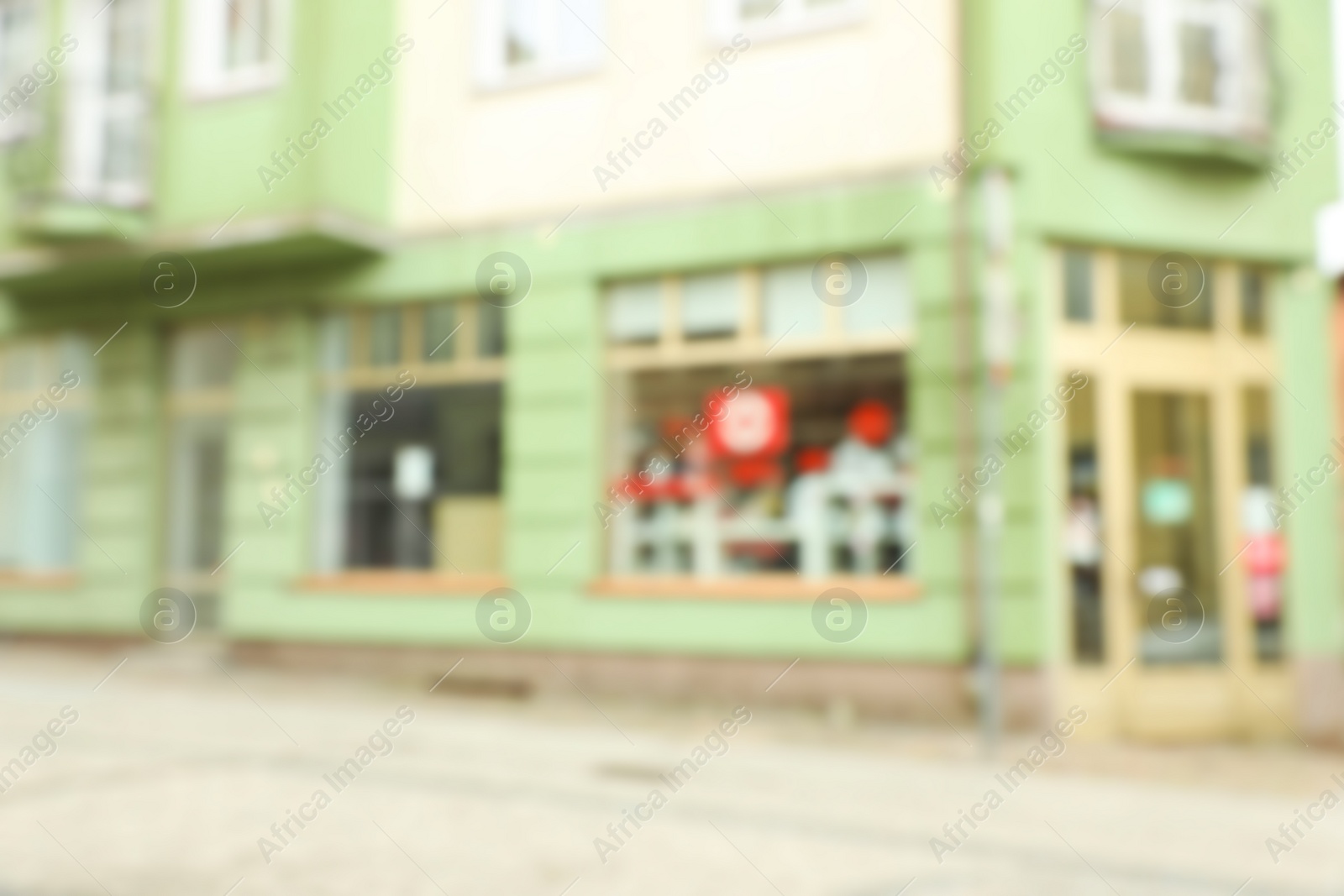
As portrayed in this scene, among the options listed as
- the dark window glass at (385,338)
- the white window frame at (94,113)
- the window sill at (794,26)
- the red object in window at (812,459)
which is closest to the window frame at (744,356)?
the red object in window at (812,459)

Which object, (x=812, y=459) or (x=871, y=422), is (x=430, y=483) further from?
(x=871, y=422)

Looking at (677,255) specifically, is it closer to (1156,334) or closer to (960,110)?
(960,110)

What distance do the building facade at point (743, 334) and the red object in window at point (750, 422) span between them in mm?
34

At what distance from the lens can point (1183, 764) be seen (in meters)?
8.45

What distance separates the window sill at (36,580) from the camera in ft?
44.0

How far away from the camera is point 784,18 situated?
10422mm

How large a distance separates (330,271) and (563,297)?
2.56 meters

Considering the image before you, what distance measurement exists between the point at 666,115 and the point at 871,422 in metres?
3.13

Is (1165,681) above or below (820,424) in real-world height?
below

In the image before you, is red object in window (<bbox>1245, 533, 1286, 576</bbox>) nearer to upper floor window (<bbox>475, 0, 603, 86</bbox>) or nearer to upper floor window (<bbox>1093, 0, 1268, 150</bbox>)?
upper floor window (<bbox>1093, 0, 1268, 150</bbox>)

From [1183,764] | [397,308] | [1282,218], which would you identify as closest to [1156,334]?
[1282,218]

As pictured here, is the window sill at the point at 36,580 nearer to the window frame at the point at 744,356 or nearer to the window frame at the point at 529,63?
the window frame at the point at 744,356

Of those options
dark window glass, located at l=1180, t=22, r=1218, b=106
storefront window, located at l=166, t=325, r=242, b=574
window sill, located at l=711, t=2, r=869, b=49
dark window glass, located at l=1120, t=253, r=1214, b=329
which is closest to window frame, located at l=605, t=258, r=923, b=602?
dark window glass, located at l=1120, t=253, r=1214, b=329

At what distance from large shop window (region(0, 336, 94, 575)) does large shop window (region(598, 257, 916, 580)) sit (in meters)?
6.56
